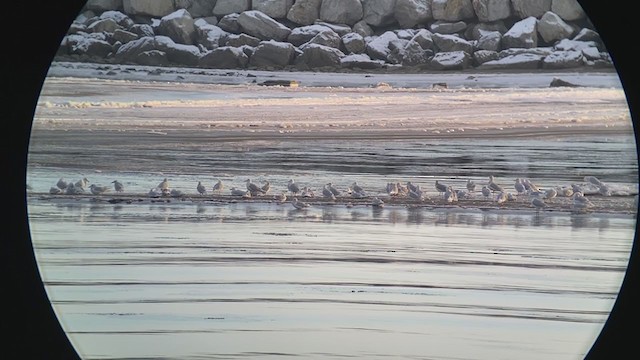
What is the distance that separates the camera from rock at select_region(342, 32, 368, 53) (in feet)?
9.23

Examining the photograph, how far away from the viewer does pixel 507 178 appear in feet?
9.16

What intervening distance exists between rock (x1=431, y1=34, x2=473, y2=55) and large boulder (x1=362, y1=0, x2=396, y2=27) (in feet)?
0.50

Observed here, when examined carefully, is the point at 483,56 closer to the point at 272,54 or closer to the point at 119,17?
the point at 272,54

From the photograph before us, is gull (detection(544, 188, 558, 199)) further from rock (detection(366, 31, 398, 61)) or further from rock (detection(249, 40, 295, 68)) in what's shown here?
rock (detection(249, 40, 295, 68))

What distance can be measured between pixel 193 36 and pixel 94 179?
55 cm

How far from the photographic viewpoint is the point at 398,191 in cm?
281

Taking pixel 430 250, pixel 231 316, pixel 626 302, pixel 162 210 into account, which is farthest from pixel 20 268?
pixel 626 302

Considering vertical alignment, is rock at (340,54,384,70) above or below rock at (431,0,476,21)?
below

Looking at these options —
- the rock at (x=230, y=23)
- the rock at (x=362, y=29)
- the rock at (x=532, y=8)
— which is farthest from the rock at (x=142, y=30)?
the rock at (x=532, y=8)

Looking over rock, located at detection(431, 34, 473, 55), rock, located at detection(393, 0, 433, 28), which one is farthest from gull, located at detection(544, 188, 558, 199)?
rock, located at detection(393, 0, 433, 28)

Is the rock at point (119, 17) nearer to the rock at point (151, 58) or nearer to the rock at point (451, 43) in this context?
the rock at point (151, 58)

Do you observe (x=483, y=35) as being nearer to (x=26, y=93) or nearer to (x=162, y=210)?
(x=162, y=210)

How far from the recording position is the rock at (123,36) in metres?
2.83

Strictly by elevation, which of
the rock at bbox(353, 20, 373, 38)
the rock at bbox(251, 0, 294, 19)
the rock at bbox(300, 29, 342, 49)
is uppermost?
the rock at bbox(251, 0, 294, 19)
